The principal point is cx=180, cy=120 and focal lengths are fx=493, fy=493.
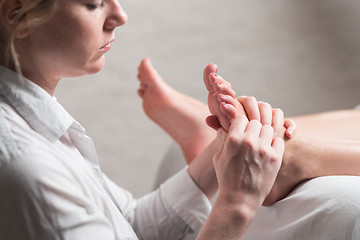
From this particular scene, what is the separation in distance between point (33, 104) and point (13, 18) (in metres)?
0.14

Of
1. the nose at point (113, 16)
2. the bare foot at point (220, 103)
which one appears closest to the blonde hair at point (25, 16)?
the nose at point (113, 16)

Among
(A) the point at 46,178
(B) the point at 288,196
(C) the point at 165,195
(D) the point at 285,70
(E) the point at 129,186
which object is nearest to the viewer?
(A) the point at 46,178

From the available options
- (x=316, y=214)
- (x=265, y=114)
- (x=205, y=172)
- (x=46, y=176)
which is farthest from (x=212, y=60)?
(x=46, y=176)

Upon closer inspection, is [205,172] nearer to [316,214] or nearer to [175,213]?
[175,213]

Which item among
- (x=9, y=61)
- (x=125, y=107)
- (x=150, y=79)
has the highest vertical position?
(x=9, y=61)

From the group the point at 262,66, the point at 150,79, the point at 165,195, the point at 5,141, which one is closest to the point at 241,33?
the point at 262,66

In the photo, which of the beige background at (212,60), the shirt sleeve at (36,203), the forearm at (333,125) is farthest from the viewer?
the beige background at (212,60)

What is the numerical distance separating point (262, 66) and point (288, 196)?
164 cm

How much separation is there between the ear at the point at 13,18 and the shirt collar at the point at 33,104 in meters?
0.08

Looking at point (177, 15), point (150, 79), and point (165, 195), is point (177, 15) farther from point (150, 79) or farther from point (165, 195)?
point (165, 195)

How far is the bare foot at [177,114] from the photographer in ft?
4.23

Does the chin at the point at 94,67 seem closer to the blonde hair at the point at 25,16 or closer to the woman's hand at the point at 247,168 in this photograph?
the blonde hair at the point at 25,16

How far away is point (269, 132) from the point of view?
84 cm

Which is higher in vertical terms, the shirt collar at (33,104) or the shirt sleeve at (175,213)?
the shirt collar at (33,104)
